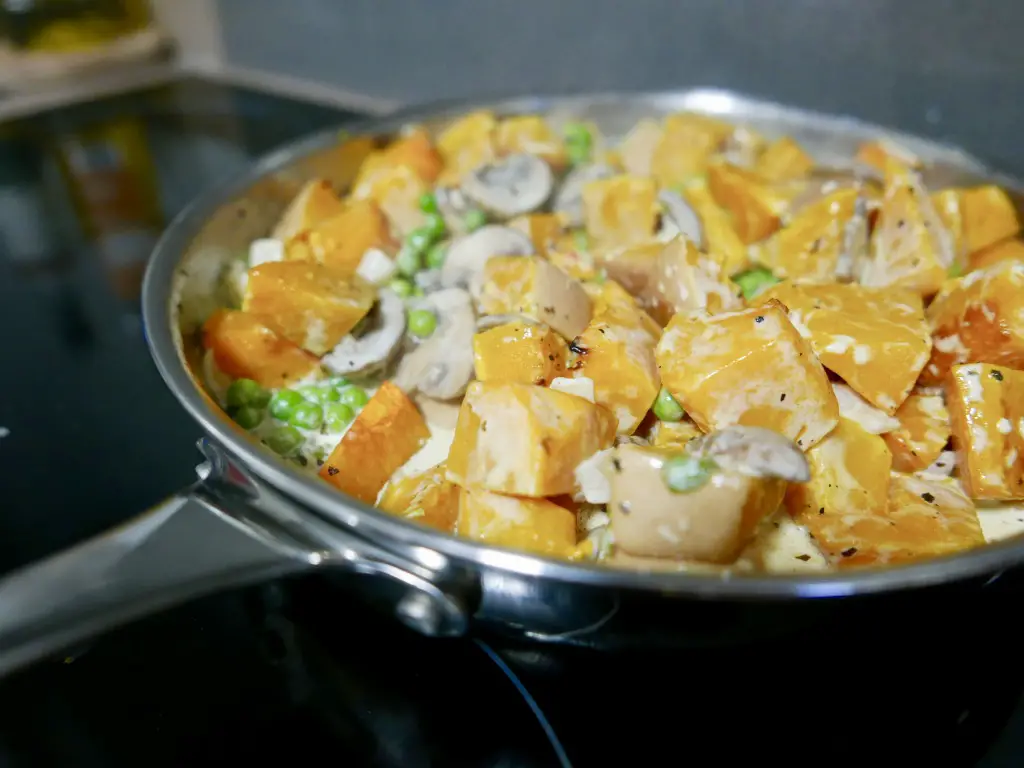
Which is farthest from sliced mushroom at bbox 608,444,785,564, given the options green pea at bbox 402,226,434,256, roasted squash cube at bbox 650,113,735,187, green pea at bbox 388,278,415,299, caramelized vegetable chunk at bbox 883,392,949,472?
roasted squash cube at bbox 650,113,735,187

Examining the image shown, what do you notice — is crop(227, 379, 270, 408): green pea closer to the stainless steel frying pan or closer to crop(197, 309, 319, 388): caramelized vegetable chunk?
crop(197, 309, 319, 388): caramelized vegetable chunk

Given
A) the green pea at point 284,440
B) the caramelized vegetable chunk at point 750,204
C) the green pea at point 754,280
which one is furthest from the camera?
the caramelized vegetable chunk at point 750,204

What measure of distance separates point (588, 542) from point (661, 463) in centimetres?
16

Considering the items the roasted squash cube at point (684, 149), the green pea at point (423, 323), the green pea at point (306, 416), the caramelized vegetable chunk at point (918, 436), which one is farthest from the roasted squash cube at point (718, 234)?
the green pea at point (306, 416)

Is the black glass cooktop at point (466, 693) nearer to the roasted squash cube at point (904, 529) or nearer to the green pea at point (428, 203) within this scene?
the roasted squash cube at point (904, 529)

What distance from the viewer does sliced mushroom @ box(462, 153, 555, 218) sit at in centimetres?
159

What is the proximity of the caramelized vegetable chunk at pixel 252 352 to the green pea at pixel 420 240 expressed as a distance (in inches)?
14.4

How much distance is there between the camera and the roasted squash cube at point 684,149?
177cm

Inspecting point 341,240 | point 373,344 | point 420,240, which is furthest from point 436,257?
point 373,344

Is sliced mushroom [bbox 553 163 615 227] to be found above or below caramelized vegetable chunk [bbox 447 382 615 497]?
above

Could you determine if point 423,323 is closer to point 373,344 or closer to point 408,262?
point 373,344

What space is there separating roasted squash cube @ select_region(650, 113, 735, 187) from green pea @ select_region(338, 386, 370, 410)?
87cm

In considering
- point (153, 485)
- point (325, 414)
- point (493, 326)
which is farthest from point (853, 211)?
point (153, 485)

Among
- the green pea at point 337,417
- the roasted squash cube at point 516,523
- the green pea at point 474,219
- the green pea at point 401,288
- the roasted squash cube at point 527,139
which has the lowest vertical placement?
the green pea at point 337,417
